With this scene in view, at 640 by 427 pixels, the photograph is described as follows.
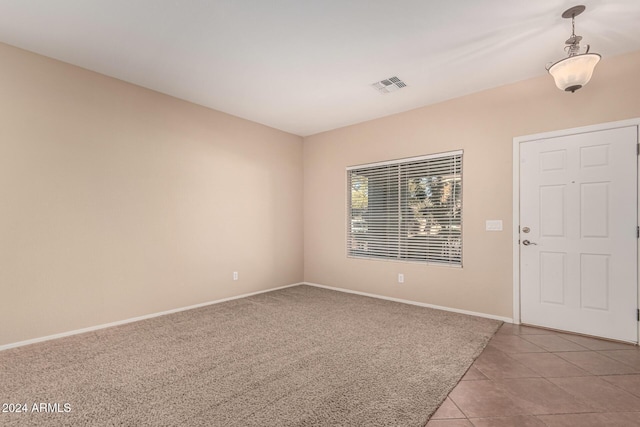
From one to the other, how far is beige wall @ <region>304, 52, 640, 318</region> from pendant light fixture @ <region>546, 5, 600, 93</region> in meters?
0.85

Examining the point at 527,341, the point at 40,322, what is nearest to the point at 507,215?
the point at 527,341

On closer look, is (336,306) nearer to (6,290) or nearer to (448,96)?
(448,96)

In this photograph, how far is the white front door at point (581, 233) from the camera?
9.57ft

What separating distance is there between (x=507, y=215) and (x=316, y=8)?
3.07 m

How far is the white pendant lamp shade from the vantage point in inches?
95.2

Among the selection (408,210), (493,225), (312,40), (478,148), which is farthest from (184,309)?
(478,148)

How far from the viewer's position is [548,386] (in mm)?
2146

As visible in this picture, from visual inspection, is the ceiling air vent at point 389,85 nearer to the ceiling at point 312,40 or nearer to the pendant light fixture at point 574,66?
the ceiling at point 312,40

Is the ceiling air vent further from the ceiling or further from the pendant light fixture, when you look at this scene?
the pendant light fixture

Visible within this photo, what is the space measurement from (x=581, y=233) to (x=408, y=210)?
1.95 m

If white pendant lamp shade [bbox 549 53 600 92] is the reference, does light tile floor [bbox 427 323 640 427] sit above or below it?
below

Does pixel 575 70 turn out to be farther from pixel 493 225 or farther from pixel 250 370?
pixel 250 370

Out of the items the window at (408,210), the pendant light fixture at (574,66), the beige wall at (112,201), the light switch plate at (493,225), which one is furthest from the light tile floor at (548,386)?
the beige wall at (112,201)

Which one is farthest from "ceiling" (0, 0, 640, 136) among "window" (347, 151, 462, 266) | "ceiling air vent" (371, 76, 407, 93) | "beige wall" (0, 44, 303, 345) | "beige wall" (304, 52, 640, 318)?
"window" (347, 151, 462, 266)
